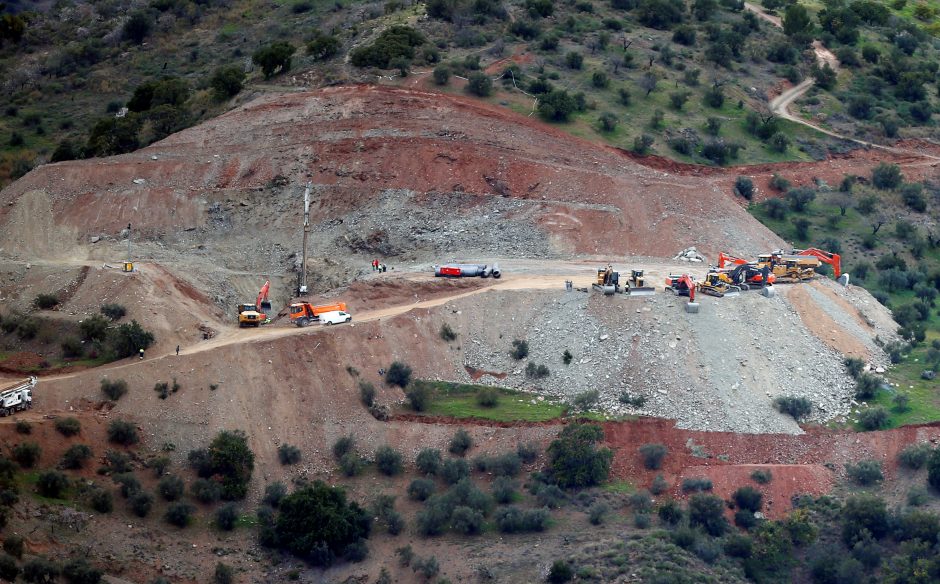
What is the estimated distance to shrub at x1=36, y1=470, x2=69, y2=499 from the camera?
163 feet

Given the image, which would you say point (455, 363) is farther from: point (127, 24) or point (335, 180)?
point (127, 24)

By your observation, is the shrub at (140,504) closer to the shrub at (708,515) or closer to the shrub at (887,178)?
the shrub at (708,515)

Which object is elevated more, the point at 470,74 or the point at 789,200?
the point at 470,74

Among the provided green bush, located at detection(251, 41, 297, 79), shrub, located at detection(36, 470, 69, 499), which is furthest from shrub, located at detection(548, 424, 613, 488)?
green bush, located at detection(251, 41, 297, 79)

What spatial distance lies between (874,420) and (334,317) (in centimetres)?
2156

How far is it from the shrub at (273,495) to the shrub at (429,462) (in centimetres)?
512

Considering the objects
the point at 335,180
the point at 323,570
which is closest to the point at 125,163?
the point at 335,180

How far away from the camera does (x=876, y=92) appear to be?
93000 mm

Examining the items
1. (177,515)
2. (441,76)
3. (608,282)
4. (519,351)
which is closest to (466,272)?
(519,351)

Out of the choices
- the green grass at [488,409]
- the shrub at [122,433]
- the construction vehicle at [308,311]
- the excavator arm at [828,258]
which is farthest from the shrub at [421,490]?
the excavator arm at [828,258]

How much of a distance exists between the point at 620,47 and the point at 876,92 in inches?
657

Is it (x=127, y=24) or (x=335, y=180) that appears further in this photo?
(x=127, y=24)

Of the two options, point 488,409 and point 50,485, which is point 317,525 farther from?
point 488,409

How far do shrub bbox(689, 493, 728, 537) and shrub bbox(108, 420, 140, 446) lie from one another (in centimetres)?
2007
